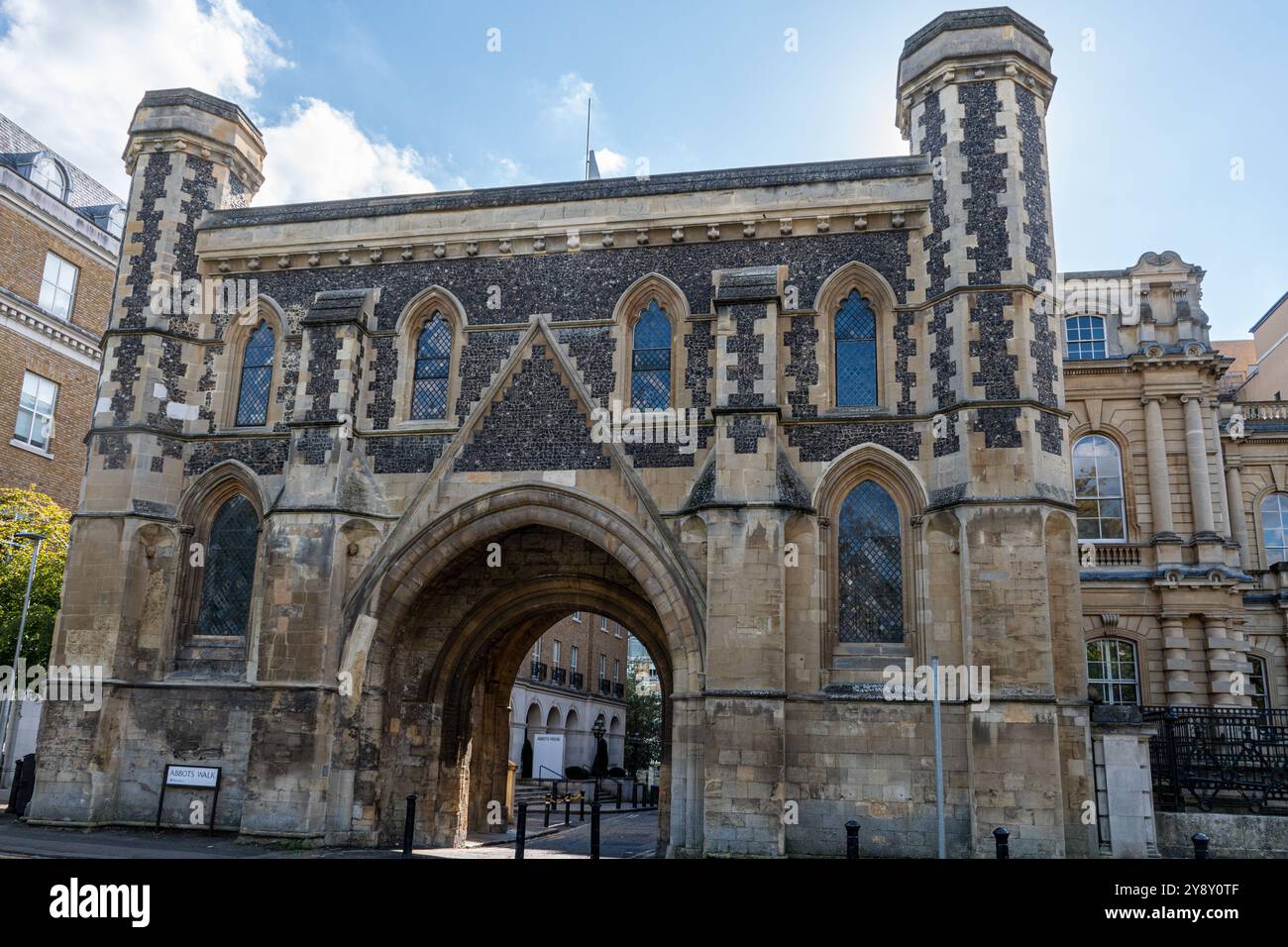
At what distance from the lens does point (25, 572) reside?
24.0 m

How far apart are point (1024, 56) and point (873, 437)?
6842mm

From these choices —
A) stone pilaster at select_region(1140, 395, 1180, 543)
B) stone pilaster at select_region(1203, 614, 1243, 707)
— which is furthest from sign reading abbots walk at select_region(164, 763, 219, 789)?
stone pilaster at select_region(1140, 395, 1180, 543)

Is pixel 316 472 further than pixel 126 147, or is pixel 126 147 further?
pixel 126 147

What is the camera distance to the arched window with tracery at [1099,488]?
24.7 m

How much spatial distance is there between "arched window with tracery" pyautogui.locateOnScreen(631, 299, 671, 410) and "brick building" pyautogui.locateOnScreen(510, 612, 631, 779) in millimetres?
20546

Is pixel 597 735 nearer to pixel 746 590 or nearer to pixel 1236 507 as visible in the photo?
pixel 1236 507

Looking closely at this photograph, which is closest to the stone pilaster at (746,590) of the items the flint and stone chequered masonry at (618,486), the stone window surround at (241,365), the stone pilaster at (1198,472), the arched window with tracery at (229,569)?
the flint and stone chequered masonry at (618,486)

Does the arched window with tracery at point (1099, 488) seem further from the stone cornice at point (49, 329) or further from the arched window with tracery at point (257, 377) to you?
the stone cornice at point (49, 329)

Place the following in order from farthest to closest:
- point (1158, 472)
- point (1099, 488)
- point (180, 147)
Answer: point (1099, 488)
point (1158, 472)
point (180, 147)

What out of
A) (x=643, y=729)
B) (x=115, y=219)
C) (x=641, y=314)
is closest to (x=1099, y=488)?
(x=641, y=314)

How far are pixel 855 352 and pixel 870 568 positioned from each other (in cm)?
355
